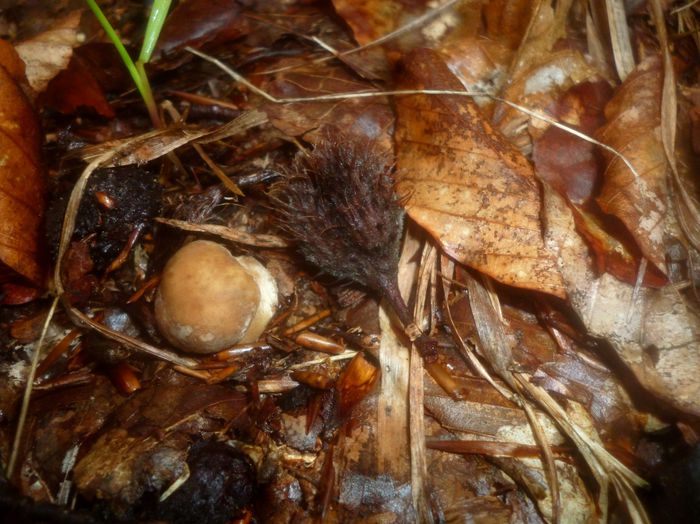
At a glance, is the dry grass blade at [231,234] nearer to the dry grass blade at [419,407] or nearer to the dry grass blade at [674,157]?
the dry grass blade at [419,407]

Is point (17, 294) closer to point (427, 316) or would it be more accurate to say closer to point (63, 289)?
point (63, 289)

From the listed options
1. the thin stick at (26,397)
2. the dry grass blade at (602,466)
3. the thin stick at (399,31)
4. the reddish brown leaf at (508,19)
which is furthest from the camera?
the thin stick at (399,31)

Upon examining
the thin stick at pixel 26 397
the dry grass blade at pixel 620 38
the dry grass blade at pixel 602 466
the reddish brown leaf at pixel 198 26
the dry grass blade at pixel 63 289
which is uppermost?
the dry grass blade at pixel 620 38

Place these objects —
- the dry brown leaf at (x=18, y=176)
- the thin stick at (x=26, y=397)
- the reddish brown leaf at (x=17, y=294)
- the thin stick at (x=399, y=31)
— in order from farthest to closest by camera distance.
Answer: the thin stick at (x=399, y=31)
the reddish brown leaf at (x=17, y=294)
the dry brown leaf at (x=18, y=176)
the thin stick at (x=26, y=397)

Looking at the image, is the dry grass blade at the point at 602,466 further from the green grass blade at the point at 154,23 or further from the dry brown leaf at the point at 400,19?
the green grass blade at the point at 154,23

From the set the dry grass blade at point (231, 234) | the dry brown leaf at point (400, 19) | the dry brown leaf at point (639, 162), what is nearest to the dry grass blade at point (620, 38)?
the dry brown leaf at point (639, 162)

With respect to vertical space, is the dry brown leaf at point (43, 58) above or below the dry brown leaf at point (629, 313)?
below

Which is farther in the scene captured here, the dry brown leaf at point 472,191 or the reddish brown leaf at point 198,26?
the reddish brown leaf at point 198,26

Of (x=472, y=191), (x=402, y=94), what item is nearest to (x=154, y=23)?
(x=402, y=94)
